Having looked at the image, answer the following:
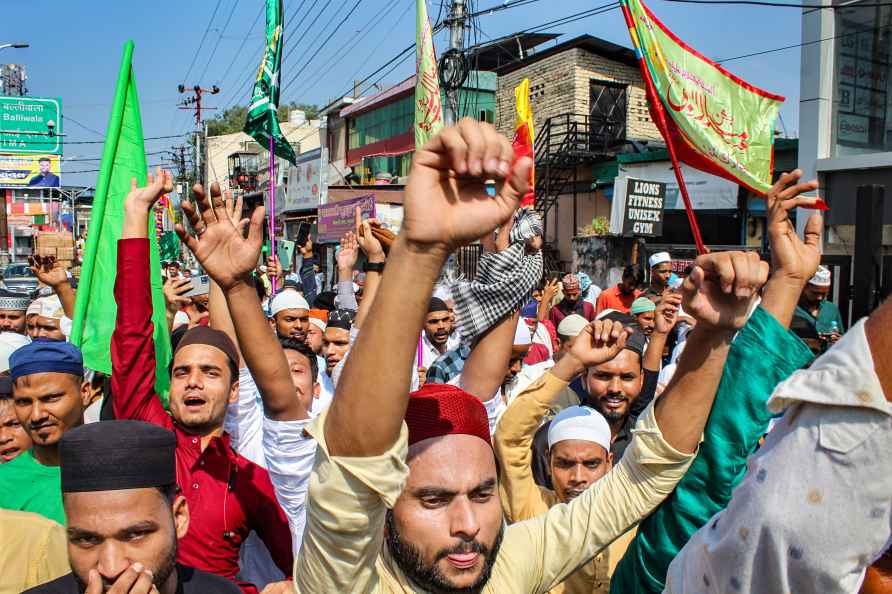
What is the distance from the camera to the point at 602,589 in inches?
90.7

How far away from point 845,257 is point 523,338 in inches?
146

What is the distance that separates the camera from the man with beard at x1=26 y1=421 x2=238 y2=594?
1827mm

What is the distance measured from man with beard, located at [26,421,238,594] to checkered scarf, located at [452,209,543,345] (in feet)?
3.10

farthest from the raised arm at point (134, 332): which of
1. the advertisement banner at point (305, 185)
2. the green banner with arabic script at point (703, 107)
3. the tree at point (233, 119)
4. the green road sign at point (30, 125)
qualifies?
the tree at point (233, 119)

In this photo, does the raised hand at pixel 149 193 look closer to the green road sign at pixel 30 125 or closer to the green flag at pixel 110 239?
the green flag at pixel 110 239

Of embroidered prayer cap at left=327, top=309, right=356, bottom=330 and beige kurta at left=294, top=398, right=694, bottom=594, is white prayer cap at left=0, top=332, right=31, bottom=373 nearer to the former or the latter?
embroidered prayer cap at left=327, top=309, right=356, bottom=330

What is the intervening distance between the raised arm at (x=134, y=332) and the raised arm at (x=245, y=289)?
19.2 inches

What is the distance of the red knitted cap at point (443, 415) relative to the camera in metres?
1.75

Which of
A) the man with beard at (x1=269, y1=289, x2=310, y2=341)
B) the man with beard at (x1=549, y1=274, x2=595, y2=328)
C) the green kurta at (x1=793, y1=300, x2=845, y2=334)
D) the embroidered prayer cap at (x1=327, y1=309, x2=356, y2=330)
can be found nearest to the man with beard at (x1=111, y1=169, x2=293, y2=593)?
the embroidered prayer cap at (x1=327, y1=309, x2=356, y2=330)

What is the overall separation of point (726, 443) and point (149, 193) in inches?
92.1

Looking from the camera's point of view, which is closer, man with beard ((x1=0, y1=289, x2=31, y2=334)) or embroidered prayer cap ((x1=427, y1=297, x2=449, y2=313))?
man with beard ((x1=0, y1=289, x2=31, y2=334))

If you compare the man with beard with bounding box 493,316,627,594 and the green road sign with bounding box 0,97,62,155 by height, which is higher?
the green road sign with bounding box 0,97,62,155

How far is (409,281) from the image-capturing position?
1177 millimetres

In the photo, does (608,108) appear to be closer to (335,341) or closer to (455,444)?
(335,341)
